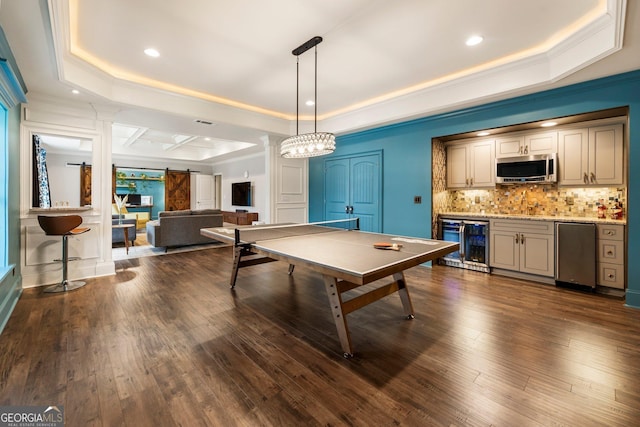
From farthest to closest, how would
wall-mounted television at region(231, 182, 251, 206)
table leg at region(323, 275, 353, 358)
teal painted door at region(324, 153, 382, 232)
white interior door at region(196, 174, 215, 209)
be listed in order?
white interior door at region(196, 174, 215, 209), wall-mounted television at region(231, 182, 251, 206), teal painted door at region(324, 153, 382, 232), table leg at region(323, 275, 353, 358)

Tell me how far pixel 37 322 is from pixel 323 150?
3241mm

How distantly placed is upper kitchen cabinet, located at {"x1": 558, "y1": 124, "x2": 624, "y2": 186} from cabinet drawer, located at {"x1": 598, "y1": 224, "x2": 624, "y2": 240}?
0.60 meters

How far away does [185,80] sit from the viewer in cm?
393

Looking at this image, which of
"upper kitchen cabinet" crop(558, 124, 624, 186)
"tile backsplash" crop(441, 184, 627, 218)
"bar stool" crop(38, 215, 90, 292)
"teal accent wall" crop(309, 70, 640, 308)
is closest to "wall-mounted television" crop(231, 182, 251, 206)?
"teal accent wall" crop(309, 70, 640, 308)

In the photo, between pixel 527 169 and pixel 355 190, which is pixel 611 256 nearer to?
pixel 527 169

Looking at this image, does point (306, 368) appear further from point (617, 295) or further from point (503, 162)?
point (503, 162)

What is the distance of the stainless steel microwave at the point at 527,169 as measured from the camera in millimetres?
3789

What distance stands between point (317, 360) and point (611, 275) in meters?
3.73

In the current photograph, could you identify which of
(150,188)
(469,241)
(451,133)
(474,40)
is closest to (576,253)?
(469,241)

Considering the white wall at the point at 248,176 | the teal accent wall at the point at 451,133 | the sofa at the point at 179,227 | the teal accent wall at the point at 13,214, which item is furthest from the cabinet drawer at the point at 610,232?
the white wall at the point at 248,176

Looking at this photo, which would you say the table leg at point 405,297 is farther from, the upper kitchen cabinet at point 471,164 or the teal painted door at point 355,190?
the upper kitchen cabinet at point 471,164

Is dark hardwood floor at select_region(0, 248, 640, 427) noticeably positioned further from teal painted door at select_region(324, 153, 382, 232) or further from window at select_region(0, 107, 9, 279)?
teal painted door at select_region(324, 153, 382, 232)

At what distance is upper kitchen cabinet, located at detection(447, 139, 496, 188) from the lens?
4.39m

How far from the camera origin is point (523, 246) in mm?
3869
